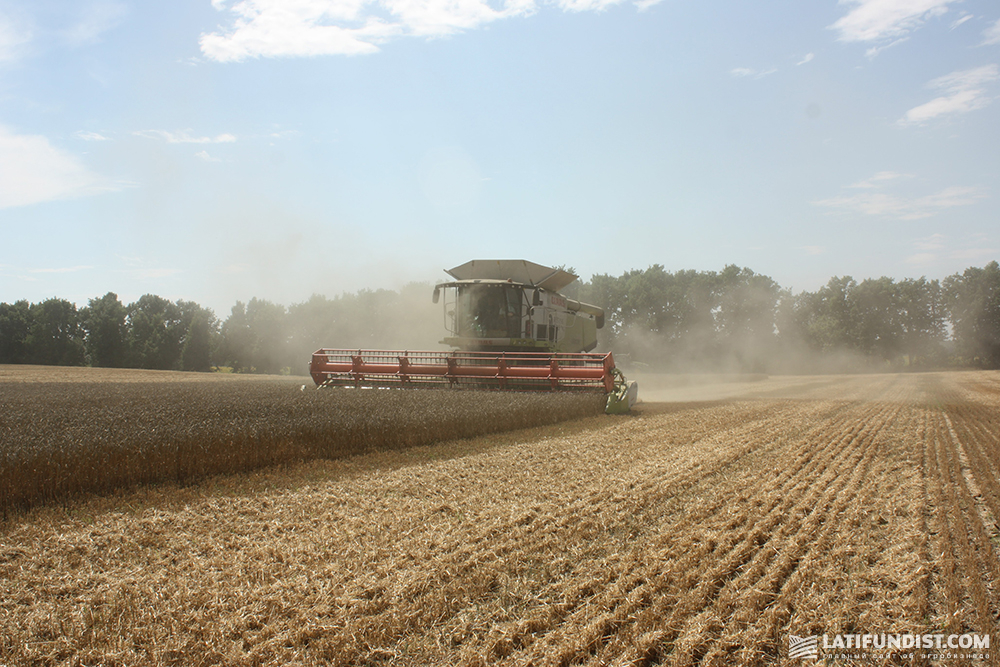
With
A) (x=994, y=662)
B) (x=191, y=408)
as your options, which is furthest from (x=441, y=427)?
(x=994, y=662)

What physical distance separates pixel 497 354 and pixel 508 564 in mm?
9302

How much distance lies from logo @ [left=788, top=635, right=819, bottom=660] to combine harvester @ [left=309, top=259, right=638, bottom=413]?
894 cm

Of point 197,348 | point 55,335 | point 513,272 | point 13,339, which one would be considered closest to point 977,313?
point 513,272

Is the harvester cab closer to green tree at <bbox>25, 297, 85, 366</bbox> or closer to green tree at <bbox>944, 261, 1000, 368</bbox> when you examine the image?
green tree at <bbox>25, 297, 85, 366</bbox>

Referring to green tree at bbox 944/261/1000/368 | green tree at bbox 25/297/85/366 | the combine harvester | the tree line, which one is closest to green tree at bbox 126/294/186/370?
the tree line

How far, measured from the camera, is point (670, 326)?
52844 millimetres

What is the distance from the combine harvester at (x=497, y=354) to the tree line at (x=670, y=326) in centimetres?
2603

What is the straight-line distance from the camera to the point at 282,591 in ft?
10.3

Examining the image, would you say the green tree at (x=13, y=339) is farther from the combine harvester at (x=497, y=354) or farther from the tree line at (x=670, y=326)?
the combine harvester at (x=497, y=354)

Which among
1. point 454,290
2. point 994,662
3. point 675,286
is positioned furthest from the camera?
point 675,286

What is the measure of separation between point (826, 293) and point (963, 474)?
59471 millimetres

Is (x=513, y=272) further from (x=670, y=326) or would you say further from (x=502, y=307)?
(x=670, y=326)

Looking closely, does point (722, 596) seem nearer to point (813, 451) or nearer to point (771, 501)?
point (771, 501)

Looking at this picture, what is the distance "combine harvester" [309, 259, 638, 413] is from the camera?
11.9 meters
